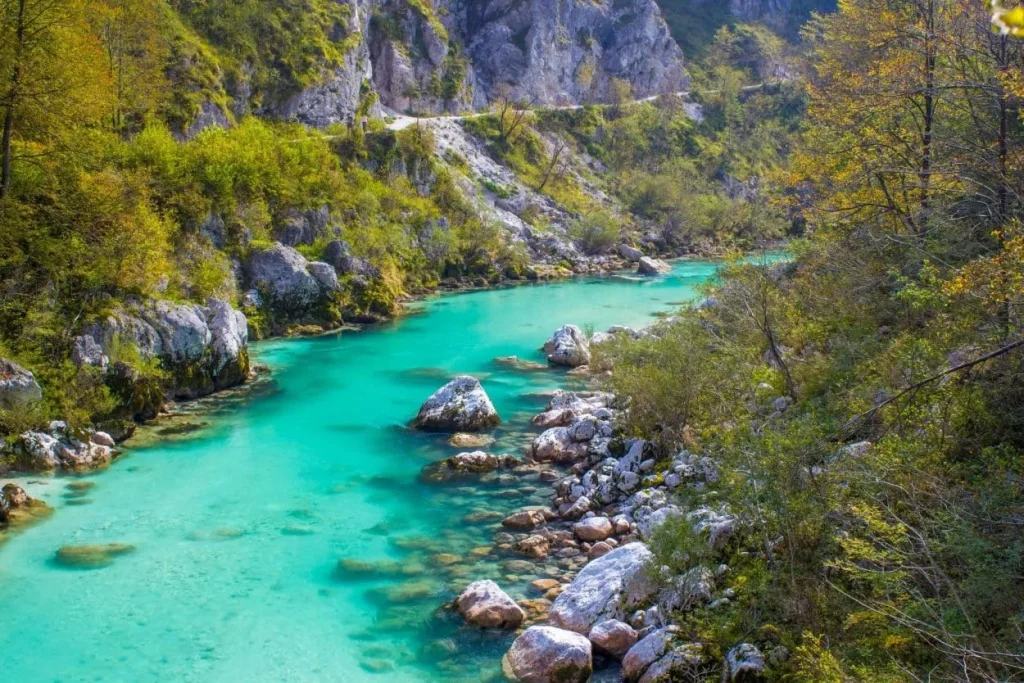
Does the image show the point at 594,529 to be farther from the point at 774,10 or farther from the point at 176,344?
the point at 774,10

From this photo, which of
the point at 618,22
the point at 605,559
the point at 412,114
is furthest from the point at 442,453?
the point at 618,22

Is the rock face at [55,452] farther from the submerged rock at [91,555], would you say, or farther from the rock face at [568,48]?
the rock face at [568,48]

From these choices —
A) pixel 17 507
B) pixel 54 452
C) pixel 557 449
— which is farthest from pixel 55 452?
pixel 557 449

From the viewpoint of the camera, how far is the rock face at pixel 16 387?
56.3 ft

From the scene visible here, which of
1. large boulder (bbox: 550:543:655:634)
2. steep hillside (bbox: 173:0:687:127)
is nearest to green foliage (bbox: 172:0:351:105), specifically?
steep hillside (bbox: 173:0:687:127)

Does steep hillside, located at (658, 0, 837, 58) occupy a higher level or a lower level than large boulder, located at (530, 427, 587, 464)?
higher

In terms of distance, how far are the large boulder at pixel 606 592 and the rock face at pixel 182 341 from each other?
15173mm

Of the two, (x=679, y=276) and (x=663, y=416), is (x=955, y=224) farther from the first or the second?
(x=679, y=276)

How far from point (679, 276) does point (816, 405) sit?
41.3 meters

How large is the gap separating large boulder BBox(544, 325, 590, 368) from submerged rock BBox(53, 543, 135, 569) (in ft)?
56.1

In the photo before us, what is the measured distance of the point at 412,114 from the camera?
233 feet

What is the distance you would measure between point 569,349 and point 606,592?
17252 mm

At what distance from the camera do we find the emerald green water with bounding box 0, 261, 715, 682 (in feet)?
34.5

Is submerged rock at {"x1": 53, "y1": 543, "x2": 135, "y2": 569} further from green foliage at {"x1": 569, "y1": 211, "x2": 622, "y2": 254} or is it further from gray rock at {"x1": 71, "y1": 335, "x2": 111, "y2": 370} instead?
green foliage at {"x1": 569, "y1": 211, "x2": 622, "y2": 254}
